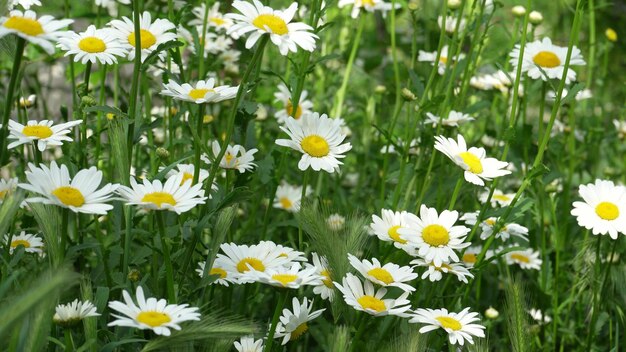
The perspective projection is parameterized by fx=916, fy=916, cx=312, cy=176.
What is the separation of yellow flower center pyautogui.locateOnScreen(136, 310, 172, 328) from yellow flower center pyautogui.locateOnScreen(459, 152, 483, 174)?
704 millimetres

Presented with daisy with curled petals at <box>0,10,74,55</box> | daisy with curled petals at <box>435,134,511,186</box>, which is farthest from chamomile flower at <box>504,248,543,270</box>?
daisy with curled petals at <box>0,10,74,55</box>

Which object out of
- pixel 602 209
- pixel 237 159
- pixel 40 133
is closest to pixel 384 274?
pixel 237 159

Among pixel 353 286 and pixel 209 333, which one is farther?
pixel 353 286

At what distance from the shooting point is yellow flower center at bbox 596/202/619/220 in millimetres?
1851

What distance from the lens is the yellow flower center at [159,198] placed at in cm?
142

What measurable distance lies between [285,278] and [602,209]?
756 mm

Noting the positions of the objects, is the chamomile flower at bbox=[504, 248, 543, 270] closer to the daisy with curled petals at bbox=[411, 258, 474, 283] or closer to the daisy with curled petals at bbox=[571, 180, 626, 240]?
the daisy with curled petals at bbox=[571, 180, 626, 240]

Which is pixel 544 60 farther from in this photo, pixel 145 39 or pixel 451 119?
pixel 145 39

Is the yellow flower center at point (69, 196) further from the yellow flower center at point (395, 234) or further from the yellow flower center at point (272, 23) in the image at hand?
the yellow flower center at point (395, 234)

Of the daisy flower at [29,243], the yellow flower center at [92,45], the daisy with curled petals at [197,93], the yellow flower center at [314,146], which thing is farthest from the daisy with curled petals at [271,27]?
the daisy flower at [29,243]

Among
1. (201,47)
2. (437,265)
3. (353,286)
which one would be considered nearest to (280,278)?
(353,286)

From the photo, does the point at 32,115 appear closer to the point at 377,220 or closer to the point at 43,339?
the point at 377,220

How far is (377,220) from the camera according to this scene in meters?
1.76

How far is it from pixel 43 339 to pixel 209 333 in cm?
22
